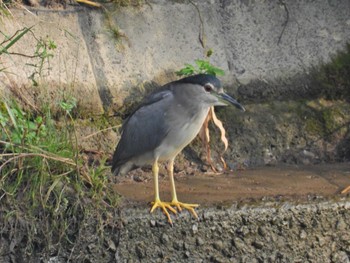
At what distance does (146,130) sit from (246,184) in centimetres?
70

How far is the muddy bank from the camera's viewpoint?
4734mm

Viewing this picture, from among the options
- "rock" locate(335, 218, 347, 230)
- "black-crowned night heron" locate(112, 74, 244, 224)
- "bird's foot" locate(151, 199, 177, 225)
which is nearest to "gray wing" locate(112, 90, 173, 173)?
"black-crowned night heron" locate(112, 74, 244, 224)

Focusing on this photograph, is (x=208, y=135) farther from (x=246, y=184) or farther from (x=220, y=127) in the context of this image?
(x=246, y=184)

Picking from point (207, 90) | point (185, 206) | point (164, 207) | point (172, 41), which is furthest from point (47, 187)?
point (172, 41)

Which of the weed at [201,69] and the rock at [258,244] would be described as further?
the weed at [201,69]

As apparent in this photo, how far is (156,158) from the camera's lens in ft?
16.8

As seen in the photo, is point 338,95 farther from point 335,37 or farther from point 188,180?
point 188,180

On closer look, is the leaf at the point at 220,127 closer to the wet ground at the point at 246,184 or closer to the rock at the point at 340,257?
the wet ground at the point at 246,184

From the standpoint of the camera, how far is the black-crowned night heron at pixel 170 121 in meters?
5.07

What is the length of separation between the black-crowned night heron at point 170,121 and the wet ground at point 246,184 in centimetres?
18

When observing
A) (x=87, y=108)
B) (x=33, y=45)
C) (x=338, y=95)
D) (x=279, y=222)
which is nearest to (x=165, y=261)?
(x=279, y=222)

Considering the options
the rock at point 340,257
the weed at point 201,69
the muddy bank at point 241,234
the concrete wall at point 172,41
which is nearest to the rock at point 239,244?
the muddy bank at point 241,234

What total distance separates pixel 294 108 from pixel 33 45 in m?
1.82

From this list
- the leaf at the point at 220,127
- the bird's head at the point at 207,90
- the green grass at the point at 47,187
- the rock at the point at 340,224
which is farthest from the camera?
the leaf at the point at 220,127
